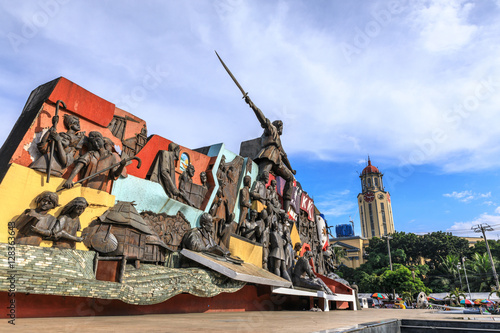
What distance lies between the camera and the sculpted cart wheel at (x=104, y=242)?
289 inches

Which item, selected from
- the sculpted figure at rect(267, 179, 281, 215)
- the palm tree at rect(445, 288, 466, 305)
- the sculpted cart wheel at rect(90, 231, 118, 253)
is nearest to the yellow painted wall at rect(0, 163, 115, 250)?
the sculpted cart wheel at rect(90, 231, 118, 253)

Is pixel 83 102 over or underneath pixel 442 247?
underneath

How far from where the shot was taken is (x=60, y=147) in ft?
24.3

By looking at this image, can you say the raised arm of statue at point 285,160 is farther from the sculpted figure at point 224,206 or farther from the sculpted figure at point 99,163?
the sculpted figure at point 99,163

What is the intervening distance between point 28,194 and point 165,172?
11.9 ft

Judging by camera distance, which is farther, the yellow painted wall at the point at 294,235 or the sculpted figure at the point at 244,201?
the yellow painted wall at the point at 294,235

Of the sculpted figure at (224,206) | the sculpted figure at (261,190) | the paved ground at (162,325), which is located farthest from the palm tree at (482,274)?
the paved ground at (162,325)

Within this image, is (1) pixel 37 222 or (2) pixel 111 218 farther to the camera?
(2) pixel 111 218

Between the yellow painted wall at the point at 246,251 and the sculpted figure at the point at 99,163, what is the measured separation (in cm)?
470

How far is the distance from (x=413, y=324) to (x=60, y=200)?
842 cm

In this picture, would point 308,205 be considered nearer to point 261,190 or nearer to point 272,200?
point 272,200

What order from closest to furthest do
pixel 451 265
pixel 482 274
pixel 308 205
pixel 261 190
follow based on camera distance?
1. pixel 261 190
2. pixel 308 205
3. pixel 482 274
4. pixel 451 265

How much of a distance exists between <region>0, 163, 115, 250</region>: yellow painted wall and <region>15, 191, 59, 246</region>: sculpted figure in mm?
139

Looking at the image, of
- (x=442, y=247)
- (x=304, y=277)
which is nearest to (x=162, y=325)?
(x=304, y=277)
